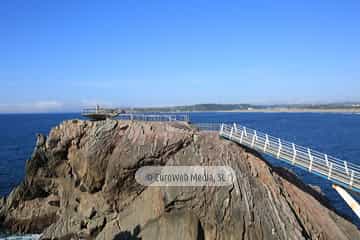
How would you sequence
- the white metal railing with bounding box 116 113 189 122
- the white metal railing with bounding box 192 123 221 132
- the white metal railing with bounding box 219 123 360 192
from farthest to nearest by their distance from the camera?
the white metal railing with bounding box 116 113 189 122 < the white metal railing with bounding box 192 123 221 132 < the white metal railing with bounding box 219 123 360 192

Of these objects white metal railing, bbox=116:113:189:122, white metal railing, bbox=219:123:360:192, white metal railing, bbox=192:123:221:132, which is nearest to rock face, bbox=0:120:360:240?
white metal railing, bbox=219:123:360:192

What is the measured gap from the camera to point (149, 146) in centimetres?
2370

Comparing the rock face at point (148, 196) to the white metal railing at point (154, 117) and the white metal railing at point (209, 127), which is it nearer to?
the white metal railing at point (209, 127)

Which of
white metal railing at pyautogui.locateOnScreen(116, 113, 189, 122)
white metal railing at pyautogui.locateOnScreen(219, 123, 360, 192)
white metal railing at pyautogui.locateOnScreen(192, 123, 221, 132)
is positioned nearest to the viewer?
white metal railing at pyautogui.locateOnScreen(219, 123, 360, 192)

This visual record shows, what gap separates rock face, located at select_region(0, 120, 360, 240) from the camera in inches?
804

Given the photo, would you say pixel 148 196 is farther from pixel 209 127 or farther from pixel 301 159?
pixel 301 159

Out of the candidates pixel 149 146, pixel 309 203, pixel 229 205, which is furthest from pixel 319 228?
pixel 149 146

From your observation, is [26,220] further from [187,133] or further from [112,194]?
[187,133]

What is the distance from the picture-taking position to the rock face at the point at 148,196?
2042 centimetres

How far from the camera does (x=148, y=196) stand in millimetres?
23109

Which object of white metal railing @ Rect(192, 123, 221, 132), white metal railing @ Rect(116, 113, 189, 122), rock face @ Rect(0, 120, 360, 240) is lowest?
rock face @ Rect(0, 120, 360, 240)

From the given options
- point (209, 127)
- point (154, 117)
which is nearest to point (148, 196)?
point (154, 117)

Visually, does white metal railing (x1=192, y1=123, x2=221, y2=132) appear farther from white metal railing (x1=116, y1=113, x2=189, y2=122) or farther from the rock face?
the rock face

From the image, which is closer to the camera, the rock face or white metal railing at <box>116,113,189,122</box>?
the rock face
